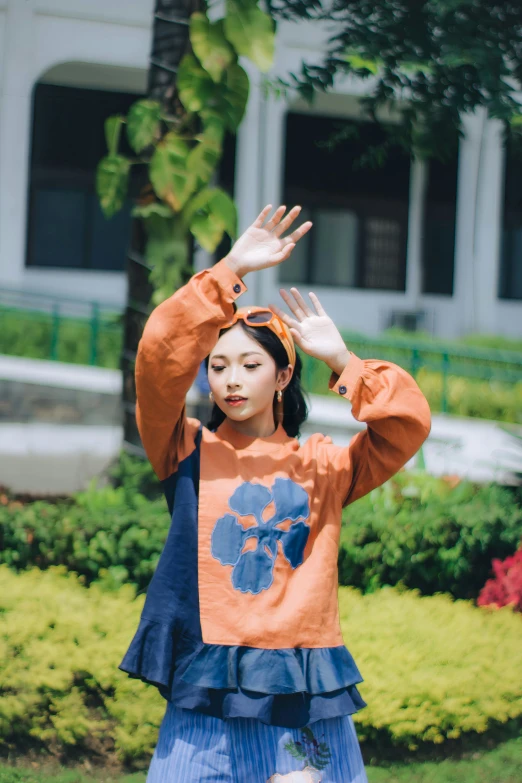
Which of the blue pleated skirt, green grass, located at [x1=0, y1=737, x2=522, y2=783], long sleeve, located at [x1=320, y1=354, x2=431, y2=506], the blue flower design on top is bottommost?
green grass, located at [x1=0, y1=737, x2=522, y2=783]

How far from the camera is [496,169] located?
15352mm

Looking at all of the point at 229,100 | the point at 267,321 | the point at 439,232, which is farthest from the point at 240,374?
the point at 439,232

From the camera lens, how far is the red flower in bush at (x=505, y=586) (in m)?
4.87

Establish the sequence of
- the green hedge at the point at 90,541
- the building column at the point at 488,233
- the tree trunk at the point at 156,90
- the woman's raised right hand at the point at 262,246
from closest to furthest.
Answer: the woman's raised right hand at the point at 262,246, the green hedge at the point at 90,541, the tree trunk at the point at 156,90, the building column at the point at 488,233

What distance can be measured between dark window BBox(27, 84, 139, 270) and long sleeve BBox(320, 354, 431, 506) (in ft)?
40.5

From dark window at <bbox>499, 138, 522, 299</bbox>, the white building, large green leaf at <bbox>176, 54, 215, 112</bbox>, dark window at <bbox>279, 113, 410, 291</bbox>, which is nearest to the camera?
large green leaf at <bbox>176, 54, 215, 112</bbox>

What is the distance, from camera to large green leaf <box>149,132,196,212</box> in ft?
16.6

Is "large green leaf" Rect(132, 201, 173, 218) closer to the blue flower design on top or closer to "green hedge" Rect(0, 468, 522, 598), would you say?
"green hedge" Rect(0, 468, 522, 598)

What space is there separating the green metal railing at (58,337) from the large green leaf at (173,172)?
5.83 metres

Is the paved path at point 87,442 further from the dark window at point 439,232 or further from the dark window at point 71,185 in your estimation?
the dark window at point 439,232

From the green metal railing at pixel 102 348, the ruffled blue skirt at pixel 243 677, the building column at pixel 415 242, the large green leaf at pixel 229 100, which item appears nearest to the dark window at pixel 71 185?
the green metal railing at pixel 102 348

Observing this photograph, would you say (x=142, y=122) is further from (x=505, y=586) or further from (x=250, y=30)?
(x=505, y=586)

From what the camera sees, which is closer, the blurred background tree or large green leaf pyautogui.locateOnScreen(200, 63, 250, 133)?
the blurred background tree

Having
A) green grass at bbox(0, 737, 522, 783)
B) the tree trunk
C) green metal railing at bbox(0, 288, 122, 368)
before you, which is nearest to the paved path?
green metal railing at bbox(0, 288, 122, 368)
